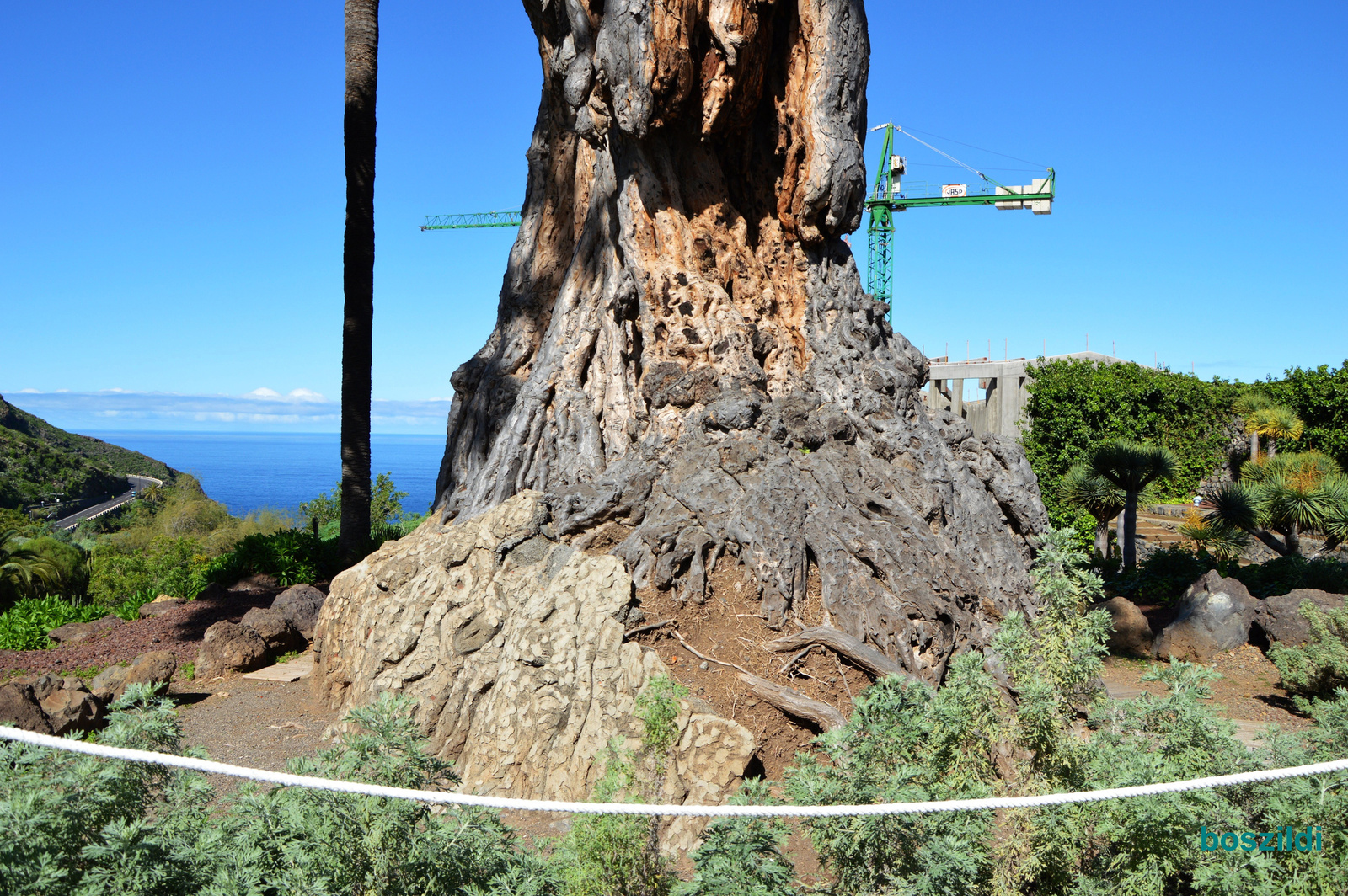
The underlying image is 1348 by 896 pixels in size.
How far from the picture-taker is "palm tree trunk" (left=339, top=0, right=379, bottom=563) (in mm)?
11094

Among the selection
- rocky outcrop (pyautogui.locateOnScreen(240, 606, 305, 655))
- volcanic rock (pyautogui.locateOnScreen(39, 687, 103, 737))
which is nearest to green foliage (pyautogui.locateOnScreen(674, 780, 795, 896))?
volcanic rock (pyautogui.locateOnScreen(39, 687, 103, 737))

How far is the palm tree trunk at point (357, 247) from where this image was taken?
11.1 m

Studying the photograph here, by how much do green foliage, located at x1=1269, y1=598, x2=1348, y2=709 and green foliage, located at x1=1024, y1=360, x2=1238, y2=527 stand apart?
34.7 ft

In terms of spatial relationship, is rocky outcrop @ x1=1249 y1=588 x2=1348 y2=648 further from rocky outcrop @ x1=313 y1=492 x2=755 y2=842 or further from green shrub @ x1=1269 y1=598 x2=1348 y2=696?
rocky outcrop @ x1=313 y1=492 x2=755 y2=842

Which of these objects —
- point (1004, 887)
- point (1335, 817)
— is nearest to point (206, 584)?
point (1004, 887)

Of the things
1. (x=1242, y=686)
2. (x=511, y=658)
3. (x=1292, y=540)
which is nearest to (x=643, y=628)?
(x=511, y=658)

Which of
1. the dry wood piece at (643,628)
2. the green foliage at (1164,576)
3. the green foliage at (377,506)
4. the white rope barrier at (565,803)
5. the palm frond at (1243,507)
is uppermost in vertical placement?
the palm frond at (1243,507)

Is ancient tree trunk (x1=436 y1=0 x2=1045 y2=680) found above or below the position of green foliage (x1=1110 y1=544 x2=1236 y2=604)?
above

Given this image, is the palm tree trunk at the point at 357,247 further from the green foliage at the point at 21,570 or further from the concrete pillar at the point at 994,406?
the concrete pillar at the point at 994,406

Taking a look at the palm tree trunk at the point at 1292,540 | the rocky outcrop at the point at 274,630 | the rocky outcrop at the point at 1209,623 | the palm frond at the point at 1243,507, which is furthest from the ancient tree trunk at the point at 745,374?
the palm tree trunk at the point at 1292,540

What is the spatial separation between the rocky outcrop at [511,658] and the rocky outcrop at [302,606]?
5.38 ft

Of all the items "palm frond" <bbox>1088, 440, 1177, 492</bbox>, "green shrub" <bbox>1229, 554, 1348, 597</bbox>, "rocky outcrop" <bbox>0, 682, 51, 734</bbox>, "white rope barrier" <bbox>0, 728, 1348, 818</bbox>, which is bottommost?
"rocky outcrop" <bbox>0, 682, 51, 734</bbox>

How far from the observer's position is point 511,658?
5.74 metres

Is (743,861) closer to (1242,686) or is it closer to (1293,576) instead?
(1242,686)
